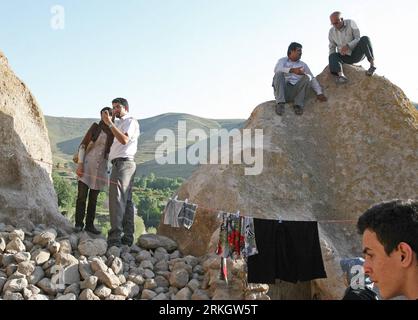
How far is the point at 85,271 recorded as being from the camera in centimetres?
→ 638

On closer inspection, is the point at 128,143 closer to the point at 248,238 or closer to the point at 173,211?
the point at 173,211

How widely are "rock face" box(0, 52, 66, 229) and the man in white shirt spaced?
1.53 metres

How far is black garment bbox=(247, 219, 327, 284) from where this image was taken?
6777mm

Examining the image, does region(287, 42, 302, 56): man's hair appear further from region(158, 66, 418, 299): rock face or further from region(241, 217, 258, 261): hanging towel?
region(241, 217, 258, 261): hanging towel

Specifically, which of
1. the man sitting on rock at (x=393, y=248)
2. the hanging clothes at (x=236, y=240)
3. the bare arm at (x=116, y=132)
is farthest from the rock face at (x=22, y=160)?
the man sitting on rock at (x=393, y=248)

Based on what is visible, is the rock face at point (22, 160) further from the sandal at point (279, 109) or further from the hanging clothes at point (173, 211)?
the sandal at point (279, 109)

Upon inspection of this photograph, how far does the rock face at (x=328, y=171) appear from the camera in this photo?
27.3 feet

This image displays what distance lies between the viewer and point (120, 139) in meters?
7.29

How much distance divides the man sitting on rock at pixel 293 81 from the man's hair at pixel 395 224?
27.2ft

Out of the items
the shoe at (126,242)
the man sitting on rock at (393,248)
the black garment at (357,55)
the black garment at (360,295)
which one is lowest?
the shoe at (126,242)

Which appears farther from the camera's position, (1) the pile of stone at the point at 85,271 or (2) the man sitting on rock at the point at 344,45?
(2) the man sitting on rock at the point at 344,45
